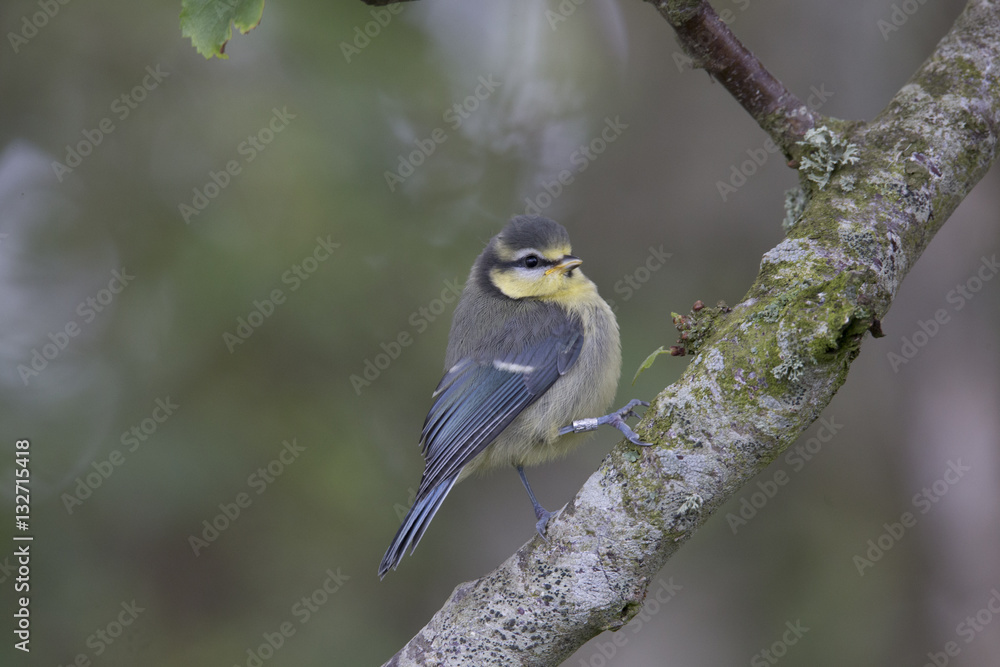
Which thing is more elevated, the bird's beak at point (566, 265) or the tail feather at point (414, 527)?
the bird's beak at point (566, 265)

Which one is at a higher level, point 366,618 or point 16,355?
point 16,355

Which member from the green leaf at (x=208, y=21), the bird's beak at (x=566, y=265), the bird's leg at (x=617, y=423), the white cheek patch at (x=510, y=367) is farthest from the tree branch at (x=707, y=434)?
the green leaf at (x=208, y=21)

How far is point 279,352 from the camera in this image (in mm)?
4613

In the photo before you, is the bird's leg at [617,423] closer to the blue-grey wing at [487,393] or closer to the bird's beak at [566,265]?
the blue-grey wing at [487,393]

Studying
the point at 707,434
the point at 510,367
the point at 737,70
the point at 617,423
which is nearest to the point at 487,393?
the point at 510,367

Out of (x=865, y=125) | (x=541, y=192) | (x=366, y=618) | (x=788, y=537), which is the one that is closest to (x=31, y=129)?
(x=541, y=192)

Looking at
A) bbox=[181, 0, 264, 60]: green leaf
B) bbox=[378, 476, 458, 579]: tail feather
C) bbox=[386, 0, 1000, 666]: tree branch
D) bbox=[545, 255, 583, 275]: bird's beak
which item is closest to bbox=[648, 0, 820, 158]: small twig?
bbox=[386, 0, 1000, 666]: tree branch

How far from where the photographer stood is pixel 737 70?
291 centimetres

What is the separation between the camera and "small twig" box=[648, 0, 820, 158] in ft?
9.07

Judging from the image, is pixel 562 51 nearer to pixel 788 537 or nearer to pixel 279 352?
pixel 279 352

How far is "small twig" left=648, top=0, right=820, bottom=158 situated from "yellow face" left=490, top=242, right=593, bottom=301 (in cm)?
102

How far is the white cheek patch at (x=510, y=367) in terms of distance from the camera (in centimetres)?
337

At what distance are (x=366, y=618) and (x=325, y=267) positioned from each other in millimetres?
2225

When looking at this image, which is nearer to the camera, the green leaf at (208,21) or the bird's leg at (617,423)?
the green leaf at (208,21)
